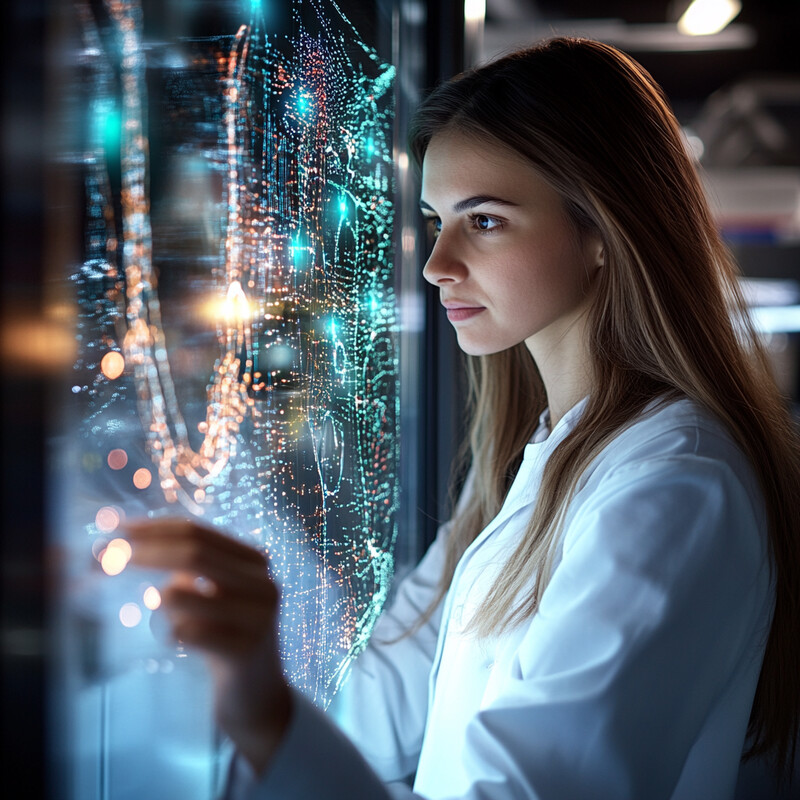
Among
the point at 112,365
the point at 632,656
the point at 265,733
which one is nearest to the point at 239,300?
the point at 112,365

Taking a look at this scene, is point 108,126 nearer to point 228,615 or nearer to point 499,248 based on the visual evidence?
point 228,615

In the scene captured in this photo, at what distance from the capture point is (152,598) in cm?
41

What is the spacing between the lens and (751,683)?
0.70 m

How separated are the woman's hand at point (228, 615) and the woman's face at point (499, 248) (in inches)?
19.0

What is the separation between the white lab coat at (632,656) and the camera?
1.78ft

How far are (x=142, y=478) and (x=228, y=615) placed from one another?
0.10 metres

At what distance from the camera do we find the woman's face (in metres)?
0.82

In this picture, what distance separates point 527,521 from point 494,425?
316mm

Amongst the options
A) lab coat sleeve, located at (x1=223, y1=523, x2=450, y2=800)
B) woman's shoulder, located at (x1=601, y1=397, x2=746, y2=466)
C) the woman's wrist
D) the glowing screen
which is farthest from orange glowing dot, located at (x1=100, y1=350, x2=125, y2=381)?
lab coat sleeve, located at (x1=223, y1=523, x2=450, y2=800)

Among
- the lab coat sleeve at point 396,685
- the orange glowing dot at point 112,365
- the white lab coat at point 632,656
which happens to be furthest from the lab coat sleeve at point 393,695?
the orange glowing dot at point 112,365

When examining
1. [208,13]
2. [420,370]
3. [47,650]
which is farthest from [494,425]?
[47,650]

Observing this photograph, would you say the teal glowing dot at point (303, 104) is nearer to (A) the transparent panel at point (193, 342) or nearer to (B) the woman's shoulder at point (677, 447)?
(A) the transparent panel at point (193, 342)

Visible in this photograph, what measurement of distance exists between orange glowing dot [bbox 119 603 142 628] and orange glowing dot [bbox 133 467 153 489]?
7 cm

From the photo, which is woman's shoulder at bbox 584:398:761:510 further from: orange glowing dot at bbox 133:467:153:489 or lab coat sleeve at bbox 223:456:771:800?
orange glowing dot at bbox 133:467:153:489
